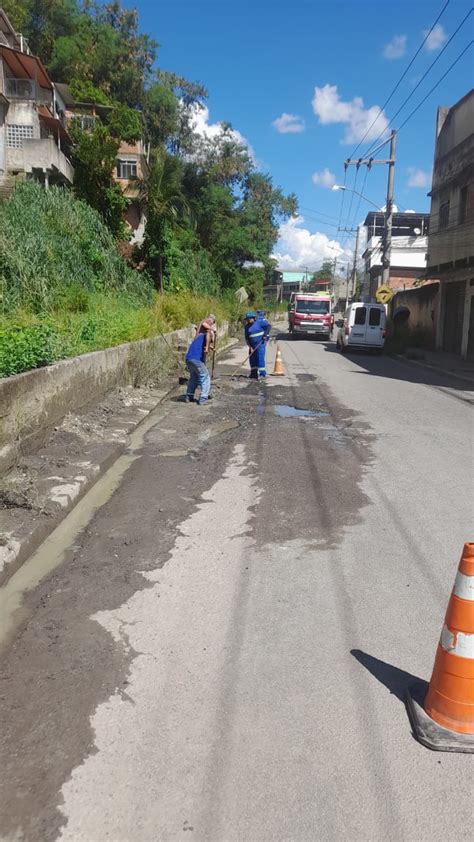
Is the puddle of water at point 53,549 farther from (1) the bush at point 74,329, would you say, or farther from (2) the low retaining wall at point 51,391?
(1) the bush at point 74,329

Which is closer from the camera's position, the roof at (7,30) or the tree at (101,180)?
the tree at (101,180)

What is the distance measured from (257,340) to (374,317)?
36.0ft

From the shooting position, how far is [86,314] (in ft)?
36.1

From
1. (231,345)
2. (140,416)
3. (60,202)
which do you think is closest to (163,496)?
(140,416)

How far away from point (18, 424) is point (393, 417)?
6.55 metres

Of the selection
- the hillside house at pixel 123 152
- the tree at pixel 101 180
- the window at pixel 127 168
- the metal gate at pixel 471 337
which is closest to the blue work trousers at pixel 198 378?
the metal gate at pixel 471 337

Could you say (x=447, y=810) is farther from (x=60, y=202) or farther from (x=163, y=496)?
(x=60, y=202)

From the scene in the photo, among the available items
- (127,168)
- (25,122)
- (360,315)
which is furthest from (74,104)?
(360,315)

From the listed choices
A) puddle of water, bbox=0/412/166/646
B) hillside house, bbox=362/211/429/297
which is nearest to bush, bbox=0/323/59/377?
puddle of water, bbox=0/412/166/646

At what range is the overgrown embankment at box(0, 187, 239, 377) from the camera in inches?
284

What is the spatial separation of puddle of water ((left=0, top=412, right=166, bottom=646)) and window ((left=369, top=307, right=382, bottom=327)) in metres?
18.7

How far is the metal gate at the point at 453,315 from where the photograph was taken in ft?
80.3

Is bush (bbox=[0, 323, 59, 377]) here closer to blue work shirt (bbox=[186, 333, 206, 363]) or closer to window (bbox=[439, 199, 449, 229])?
blue work shirt (bbox=[186, 333, 206, 363])

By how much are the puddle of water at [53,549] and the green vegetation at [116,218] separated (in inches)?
57.5
